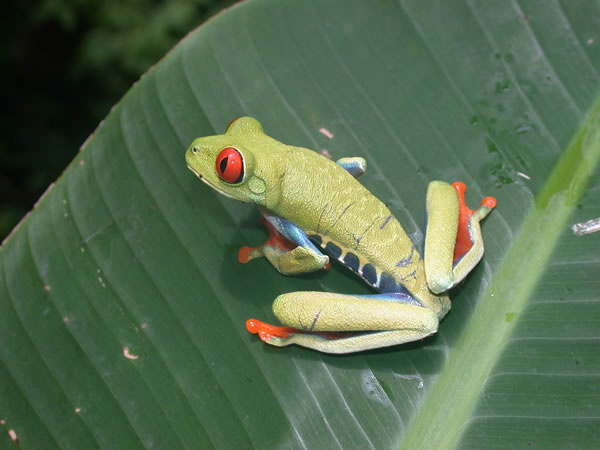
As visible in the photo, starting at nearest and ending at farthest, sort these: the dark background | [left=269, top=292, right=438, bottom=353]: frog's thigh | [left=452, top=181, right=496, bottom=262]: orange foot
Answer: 1. [left=269, top=292, right=438, bottom=353]: frog's thigh
2. [left=452, top=181, right=496, bottom=262]: orange foot
3. the dark background

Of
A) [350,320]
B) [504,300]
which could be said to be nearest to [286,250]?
[350,320]

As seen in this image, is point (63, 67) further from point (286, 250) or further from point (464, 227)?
point (464, 227)

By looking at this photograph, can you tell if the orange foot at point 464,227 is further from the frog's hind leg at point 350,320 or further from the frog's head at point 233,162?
the frog's head at point 233,162

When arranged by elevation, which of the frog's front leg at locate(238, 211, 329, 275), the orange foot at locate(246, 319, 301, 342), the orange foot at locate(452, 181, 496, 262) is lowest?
the orange foot at locate(452, 181, 496, 262)

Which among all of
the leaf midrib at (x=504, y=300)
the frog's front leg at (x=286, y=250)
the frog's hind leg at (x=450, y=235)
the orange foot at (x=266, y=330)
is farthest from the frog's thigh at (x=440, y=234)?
the orange foot at (x=266, y=330)

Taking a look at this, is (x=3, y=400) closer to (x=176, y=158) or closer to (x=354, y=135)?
(x=176, y=158)

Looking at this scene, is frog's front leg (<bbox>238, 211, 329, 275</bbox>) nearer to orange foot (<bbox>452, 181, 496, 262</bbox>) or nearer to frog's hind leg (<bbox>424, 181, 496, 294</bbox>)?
frog's hind leg (<bbox>424, 181, 496, 294</bbox>)

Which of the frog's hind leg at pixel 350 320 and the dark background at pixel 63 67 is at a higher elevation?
the dark background at pixel 63 67

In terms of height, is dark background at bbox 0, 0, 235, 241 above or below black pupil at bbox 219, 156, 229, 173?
above

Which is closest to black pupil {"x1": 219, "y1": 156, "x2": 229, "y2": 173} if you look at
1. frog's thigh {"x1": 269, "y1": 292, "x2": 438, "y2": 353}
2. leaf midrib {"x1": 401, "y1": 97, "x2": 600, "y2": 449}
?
frog's thigh {"x1": 269, "y1": 292, "x2": 438, "y2": 353}
